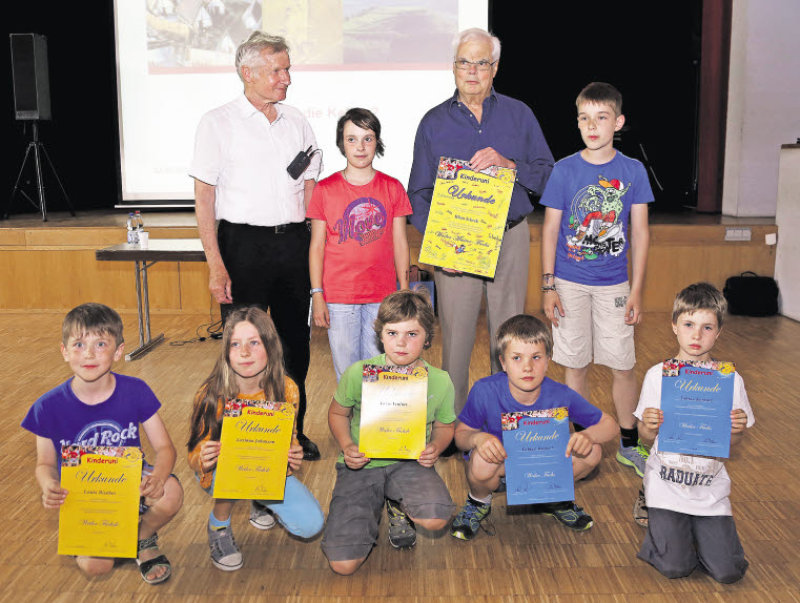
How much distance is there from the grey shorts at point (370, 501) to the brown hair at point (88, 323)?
0.77 m

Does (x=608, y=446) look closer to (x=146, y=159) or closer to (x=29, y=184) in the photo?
(x=146, y=159)

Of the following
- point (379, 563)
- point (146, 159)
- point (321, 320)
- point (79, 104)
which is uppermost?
point (79, 104)

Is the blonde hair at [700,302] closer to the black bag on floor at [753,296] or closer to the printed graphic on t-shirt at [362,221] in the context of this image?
the printed graphic on t-shirt at [362,221]

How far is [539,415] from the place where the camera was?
2.10 meters

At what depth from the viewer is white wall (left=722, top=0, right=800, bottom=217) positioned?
5.88 m

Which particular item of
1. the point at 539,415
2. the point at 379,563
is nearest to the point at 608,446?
the point at 539,415

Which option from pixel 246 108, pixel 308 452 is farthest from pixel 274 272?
pixel 308 452

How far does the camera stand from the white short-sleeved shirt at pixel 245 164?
268 cm

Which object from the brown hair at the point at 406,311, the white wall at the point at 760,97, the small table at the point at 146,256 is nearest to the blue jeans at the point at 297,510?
the brown hair at the point at 406,311

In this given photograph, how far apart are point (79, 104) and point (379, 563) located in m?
6.36

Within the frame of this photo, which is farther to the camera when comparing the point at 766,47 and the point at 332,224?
the point at 766,47

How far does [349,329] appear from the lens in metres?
2.73

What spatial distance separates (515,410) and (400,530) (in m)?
0.48

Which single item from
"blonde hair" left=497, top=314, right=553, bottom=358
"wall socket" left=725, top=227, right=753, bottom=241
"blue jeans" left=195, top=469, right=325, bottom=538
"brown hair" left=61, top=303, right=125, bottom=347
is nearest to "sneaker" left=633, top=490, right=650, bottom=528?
"blonde hair" left=497, top=314, right=553, bottom=358
